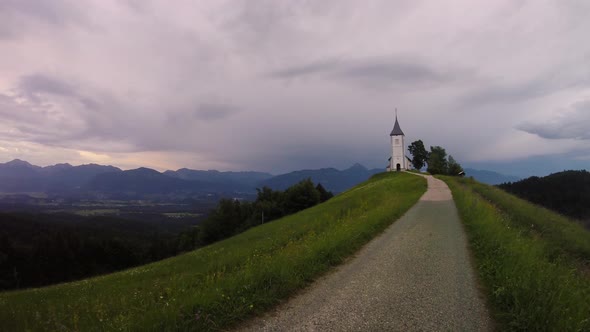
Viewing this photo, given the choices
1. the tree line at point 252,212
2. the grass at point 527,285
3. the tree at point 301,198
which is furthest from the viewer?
the tree line at point 252,212

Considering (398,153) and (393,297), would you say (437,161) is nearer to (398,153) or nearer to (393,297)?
(398,153)

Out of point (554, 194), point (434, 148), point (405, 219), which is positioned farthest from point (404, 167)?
point (405, 219)

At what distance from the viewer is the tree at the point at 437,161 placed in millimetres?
85875

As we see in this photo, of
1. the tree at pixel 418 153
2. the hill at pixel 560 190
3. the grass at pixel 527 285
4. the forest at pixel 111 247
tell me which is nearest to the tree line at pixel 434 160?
the tree at pixel 418 153

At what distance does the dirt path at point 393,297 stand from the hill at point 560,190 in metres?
50.1

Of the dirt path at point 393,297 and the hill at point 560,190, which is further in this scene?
the hill at point 560,190

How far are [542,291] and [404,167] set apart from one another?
3702 inches

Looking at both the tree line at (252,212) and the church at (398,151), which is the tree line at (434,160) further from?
the tree line at (252,212)

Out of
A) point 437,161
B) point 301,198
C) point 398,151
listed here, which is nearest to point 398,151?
point 398,151

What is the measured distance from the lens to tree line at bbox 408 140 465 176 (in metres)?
85.3

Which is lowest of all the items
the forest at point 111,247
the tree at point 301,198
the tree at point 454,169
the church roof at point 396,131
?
the forest at point 111,247

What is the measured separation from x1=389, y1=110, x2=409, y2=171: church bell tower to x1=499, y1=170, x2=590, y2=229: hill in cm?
2753

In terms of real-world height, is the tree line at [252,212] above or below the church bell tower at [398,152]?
below

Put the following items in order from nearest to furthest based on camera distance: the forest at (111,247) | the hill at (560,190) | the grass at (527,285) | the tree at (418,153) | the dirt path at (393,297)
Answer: the grass at (527,285)
the dirt path at (393,297)
the hill at (560,190)
the forest at (111,247)
the tree at (418,153)
